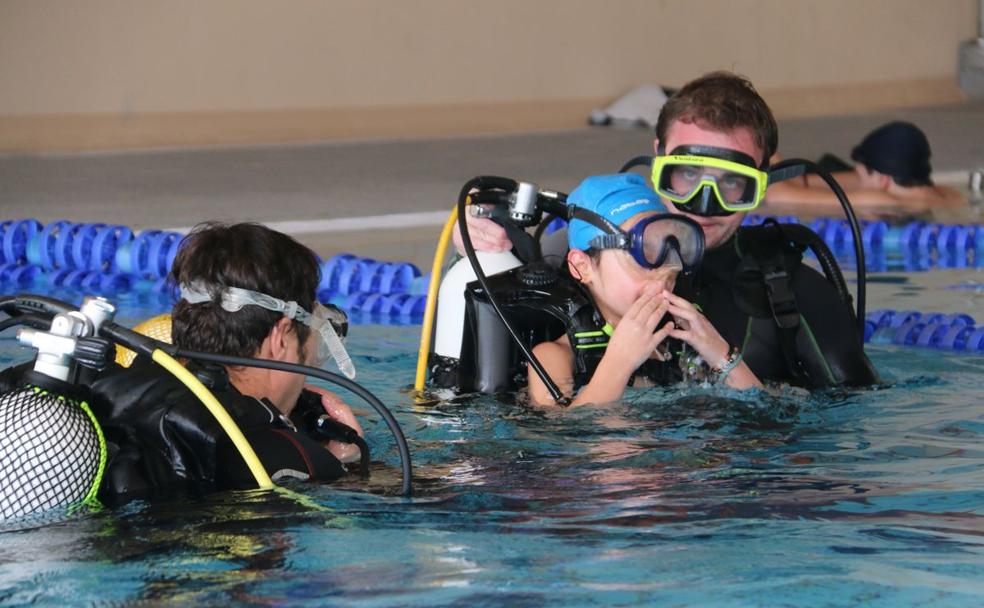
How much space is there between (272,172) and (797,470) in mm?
7493

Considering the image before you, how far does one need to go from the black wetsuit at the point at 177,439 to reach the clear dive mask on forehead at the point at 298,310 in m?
0.16

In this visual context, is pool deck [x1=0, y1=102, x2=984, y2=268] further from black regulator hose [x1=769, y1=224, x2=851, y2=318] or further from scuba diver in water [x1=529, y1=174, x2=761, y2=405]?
scuba diver in water [x1=529, y1=174, x2=761, y2=405]

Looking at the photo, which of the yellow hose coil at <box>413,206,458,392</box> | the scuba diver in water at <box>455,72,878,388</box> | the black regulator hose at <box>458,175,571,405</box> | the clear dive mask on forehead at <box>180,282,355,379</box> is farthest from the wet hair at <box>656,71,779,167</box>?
the clear dive mask on forehead at <box>180,282,355,379</box>

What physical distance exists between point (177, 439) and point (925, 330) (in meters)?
3.49

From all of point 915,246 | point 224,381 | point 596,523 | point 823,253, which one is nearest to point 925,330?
point 823,253

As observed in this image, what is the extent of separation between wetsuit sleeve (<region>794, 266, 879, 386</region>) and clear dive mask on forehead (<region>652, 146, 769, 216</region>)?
0.35m

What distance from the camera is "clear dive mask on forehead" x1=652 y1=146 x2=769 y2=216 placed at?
3586 mm

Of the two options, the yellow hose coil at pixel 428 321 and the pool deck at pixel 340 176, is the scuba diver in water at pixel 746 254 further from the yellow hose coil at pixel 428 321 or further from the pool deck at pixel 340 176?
the pool deck at pixel 340 176

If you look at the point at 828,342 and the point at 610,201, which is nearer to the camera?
the point at 610,201

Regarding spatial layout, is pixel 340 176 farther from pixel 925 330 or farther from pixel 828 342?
pixel 828 342

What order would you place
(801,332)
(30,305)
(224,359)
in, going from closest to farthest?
(224,359)
(30,305)
(801,332)

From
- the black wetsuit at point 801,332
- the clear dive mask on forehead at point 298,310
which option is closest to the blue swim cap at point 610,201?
the black wetsuit at point 801,332

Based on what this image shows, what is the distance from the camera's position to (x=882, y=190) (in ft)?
28.7

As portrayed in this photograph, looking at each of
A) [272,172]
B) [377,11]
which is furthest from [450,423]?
[377,11]
